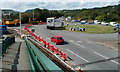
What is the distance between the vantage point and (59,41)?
24641mm

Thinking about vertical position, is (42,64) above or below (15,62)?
above

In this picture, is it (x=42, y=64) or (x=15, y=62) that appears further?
(x=15, y=62)

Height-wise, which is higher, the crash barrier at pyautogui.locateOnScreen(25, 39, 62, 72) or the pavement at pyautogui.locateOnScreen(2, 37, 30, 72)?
the crash barrier at pyautogui.locateOnScreen(25, 39, 62, 72)

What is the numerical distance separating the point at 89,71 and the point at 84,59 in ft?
13.5

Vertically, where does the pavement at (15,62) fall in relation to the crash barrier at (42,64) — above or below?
below

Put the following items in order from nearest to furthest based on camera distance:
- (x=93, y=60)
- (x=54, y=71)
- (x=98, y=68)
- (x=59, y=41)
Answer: (x=54, y=71) < (x=98, y=68) < (x=93, y=60) < (x=59, y=41)

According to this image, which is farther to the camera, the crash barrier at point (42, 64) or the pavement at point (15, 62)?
the pavement at point (15, 62)

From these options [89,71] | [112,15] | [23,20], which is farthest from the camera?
[112,15]

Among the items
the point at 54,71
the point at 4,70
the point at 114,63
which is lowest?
the point at 114,63

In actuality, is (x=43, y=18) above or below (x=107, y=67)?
above

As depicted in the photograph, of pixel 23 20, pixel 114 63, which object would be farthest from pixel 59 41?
pixel 23 20

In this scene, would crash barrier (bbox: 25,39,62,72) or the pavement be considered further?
the pavement

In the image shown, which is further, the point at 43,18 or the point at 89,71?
the point at 43,18

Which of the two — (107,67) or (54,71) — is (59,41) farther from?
(54,71)
